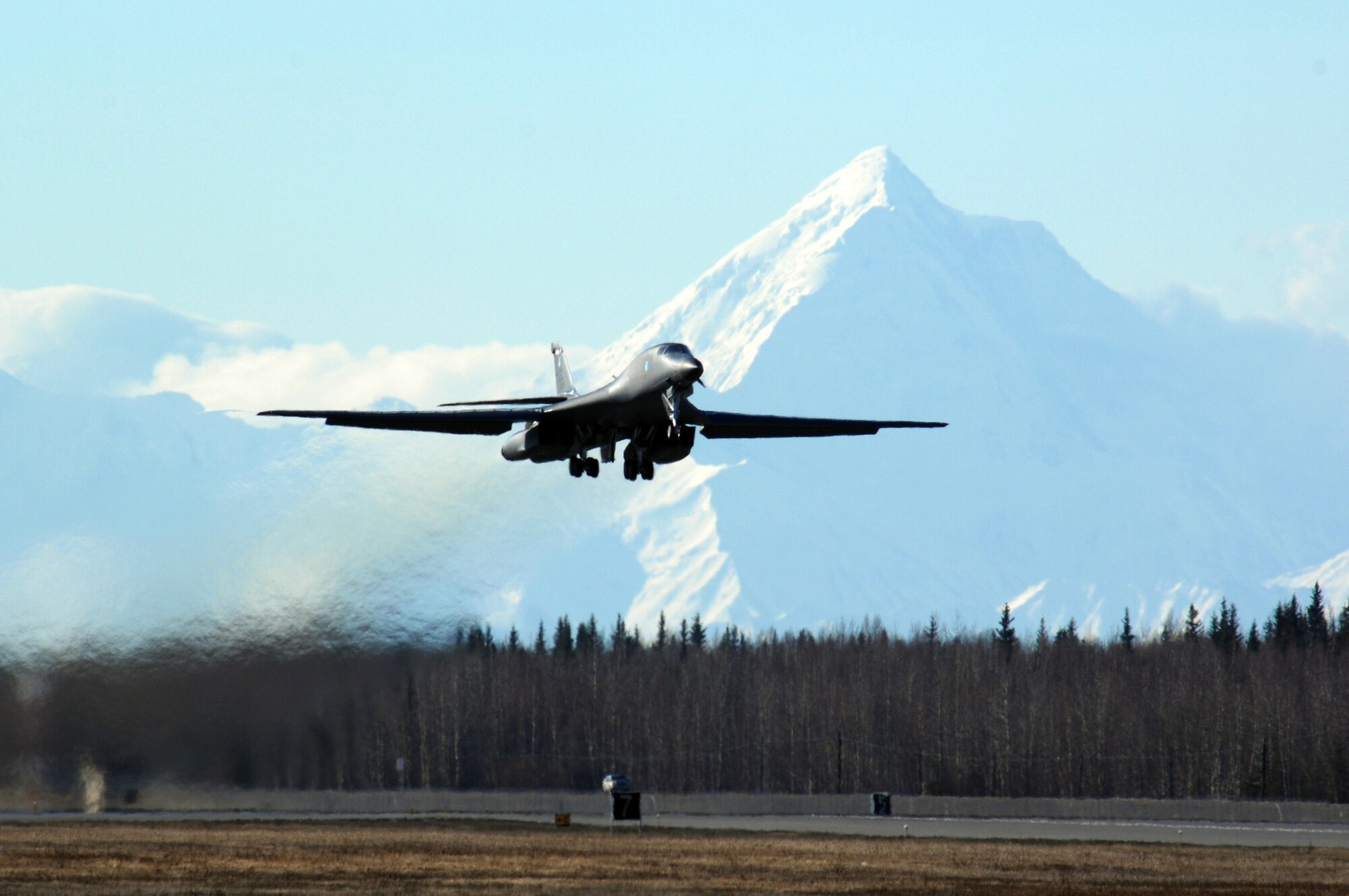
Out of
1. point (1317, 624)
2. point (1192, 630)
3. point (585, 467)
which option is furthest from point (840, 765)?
point (585, 467)

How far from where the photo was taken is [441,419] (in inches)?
1767

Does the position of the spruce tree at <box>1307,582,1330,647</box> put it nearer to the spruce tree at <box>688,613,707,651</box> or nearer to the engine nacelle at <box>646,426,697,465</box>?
the spruce tree at <box>688,613,707,651</box>

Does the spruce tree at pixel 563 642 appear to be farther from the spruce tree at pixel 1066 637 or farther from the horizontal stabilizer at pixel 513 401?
the horizontal stabilizer at pixel 513 401

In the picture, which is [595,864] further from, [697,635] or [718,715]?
[697,635]

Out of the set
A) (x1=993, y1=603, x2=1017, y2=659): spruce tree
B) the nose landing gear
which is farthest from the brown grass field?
(x1=993, y1=603, x2=1017, y2=659): spruce tree

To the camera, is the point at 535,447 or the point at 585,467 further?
the point at 585,467

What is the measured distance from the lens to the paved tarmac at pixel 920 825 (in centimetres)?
6309

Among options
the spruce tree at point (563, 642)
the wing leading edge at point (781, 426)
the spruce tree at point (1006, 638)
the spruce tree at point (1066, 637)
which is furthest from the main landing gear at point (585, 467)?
the spruce tree at point (1066, 637)

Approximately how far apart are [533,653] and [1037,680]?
3655cm

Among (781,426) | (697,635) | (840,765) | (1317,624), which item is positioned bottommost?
(840,765)

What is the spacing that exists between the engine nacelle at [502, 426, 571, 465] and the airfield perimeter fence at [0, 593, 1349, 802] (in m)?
20.6

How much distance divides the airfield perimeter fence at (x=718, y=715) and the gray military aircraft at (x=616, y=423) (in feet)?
68.2

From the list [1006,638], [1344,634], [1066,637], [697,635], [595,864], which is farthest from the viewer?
[697,635]

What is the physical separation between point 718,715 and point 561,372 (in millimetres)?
81679
